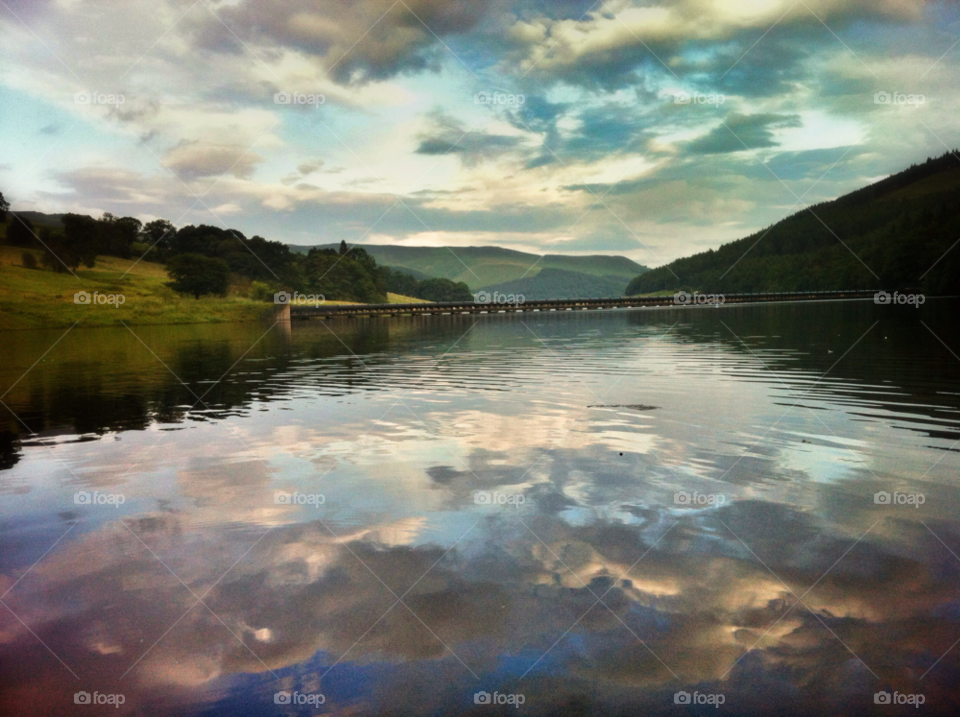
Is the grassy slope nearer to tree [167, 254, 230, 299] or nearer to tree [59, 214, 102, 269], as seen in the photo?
tree [59, 214, 102, 269]

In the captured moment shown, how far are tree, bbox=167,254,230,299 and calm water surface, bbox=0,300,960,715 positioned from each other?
507 feet

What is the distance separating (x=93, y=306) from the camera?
11988 centimetres

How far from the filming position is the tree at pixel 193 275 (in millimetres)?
163875

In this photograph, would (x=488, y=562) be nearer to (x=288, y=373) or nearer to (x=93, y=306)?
(x=288, y=373)

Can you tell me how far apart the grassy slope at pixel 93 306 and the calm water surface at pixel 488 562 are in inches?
4097

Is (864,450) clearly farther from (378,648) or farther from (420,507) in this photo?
(378,648)

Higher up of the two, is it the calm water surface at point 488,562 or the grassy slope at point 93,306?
the grassy slope at point 93,306

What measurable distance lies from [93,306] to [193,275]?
153 ft

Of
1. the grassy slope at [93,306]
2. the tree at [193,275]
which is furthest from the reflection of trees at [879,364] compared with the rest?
the tree at [193,275]

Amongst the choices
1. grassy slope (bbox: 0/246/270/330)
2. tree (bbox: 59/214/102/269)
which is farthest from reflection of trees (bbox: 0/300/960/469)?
tree (bbox: 59/214/102/269)

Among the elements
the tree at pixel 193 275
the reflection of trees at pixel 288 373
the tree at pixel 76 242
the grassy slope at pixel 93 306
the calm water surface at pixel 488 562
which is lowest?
the calm water surface at pixel 488 562

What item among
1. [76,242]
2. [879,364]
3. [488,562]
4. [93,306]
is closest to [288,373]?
[879,364]

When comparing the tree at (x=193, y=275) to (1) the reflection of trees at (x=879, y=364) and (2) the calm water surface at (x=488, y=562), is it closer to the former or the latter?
(1) the reflection of trees at (x=879, y=364)

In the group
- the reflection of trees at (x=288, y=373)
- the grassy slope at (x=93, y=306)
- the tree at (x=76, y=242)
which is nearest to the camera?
the reflection of trees at (x=288, y=373)
